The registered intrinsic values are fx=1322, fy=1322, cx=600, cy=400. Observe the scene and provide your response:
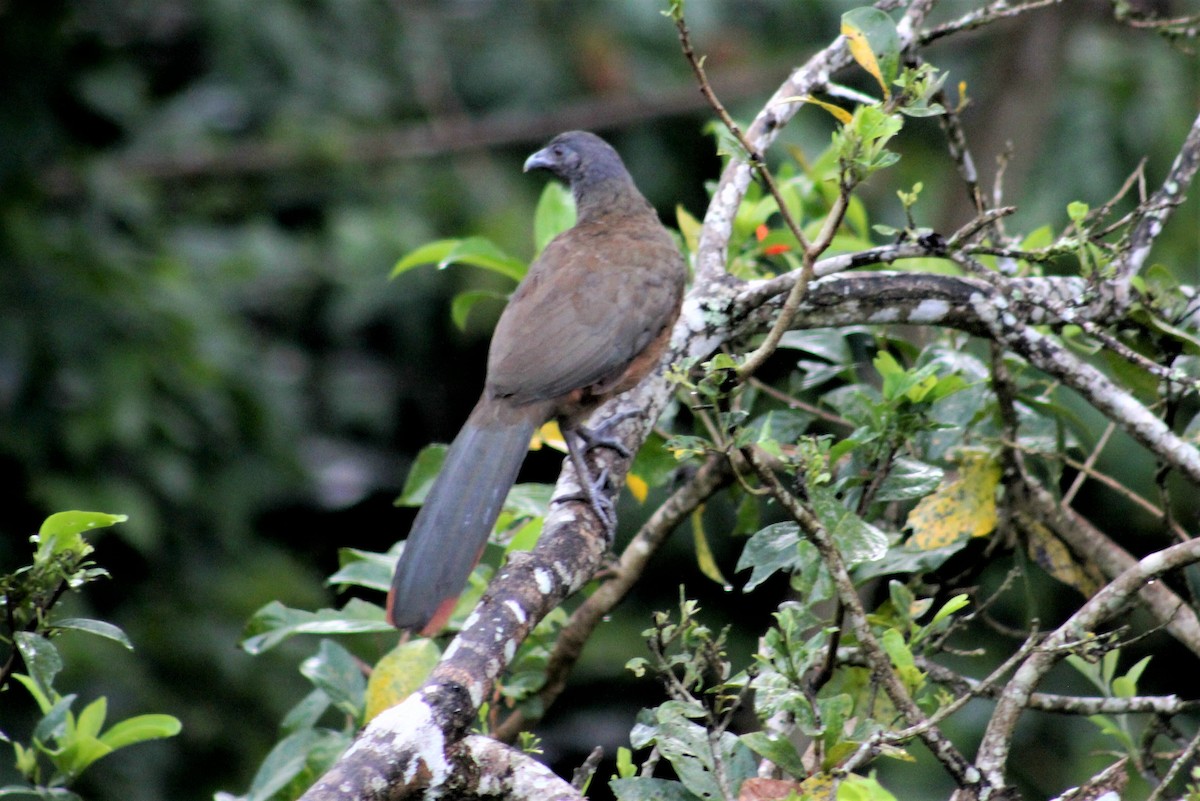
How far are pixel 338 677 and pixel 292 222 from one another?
194 inches

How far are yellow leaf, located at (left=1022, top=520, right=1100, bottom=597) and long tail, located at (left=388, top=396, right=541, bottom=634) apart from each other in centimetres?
113

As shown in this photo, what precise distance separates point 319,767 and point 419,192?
4633mm

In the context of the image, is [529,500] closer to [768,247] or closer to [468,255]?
[468,255]

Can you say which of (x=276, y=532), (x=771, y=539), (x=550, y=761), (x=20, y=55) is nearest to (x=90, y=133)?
(x=20, y=55)

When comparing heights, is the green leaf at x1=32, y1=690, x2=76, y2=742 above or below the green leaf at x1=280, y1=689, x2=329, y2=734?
below

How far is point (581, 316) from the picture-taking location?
3.35 metres

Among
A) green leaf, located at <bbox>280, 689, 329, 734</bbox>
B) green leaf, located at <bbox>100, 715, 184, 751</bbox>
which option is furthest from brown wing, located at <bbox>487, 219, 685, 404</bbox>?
green leaf, located at <bbox>100, 715, 184, 751</bbox>

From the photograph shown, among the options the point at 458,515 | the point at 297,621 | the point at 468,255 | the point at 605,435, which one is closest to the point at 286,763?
the point at 297,621

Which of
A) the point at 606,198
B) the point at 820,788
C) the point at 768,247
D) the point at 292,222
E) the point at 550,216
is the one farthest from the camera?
the point at 292,222

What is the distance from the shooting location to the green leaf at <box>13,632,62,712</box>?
2.01 meters

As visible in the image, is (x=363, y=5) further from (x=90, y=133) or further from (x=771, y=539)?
(x=771, y=539)

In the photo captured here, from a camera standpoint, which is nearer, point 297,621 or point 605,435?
point 297,621

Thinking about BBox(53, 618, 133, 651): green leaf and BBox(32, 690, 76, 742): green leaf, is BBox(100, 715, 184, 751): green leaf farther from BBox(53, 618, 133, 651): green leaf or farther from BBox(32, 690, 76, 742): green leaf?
BBox(53, 618, 133, 651): green leaf

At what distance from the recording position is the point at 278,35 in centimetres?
649
